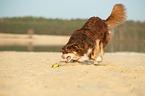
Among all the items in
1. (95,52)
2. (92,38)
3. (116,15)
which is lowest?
(95,52)

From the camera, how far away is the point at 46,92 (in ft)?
9.59

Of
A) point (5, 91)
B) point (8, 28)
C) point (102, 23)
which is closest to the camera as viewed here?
point (5, 91)

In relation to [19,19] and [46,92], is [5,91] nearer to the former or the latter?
[46,92]

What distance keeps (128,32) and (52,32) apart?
26.8 meters

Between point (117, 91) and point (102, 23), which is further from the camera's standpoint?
point (102, 23)

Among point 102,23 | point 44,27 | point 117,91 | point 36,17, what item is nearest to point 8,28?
point 44,27

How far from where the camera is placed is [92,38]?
651 centimetres

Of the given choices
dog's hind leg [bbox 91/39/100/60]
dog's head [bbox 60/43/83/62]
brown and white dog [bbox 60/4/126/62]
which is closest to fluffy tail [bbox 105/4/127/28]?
brown and white dog [bbox 60/4/126/62]

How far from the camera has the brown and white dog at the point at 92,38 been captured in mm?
6023

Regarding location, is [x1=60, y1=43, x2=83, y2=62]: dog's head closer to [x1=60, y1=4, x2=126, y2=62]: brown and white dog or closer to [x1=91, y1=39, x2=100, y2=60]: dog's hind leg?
[x1=60, y1=4, x2=126, y2=62]: brown and white dog

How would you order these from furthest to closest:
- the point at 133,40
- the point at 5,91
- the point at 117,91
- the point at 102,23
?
the point at 133,40
the point at 102,23
the point at 117,91
the point at 5,91

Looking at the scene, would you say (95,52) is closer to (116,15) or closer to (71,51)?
(71,51)

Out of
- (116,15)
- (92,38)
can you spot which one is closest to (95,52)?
(92,38)

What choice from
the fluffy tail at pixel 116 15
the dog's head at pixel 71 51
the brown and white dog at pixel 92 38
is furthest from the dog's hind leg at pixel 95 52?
the fluffy tail at pixel 116 15
